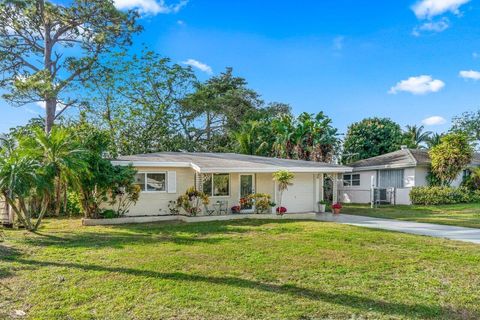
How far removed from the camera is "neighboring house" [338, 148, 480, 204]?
2402 centimetres

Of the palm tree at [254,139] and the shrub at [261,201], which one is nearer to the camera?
the shrub at [261,201]

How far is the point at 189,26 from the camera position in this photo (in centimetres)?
2039

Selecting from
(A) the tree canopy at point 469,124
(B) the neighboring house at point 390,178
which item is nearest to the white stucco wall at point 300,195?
(B) the neighboring house at point 390,178

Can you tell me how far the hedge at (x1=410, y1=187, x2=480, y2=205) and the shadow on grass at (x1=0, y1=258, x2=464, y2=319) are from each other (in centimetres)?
1942

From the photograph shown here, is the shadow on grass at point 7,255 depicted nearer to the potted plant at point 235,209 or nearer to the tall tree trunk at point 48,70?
the potted plant at point 235,209

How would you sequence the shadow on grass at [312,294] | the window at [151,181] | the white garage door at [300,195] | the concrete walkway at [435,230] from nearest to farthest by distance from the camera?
the shadow on grass at [312,294] < the concrete walkway at [435,230] < the window at [151,181] < the white garage door at [300,195]

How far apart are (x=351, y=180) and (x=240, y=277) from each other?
2387cm

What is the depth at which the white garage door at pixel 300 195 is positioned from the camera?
694 inches

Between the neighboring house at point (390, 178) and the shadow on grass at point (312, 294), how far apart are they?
17473mm

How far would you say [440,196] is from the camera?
22.3 meters

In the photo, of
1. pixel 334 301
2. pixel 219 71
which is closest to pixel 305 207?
pixel 334 301

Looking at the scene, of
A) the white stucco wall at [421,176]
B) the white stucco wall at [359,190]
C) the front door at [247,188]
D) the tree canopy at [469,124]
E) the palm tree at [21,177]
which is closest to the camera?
the palm tree at [21,177]

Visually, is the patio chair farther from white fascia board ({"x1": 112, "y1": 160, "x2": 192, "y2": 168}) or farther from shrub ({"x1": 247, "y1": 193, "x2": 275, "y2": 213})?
white fascia board ({"x1": 112, "y1": 160, "x2": 192, "y2": 168})

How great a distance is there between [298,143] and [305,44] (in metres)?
9.00
